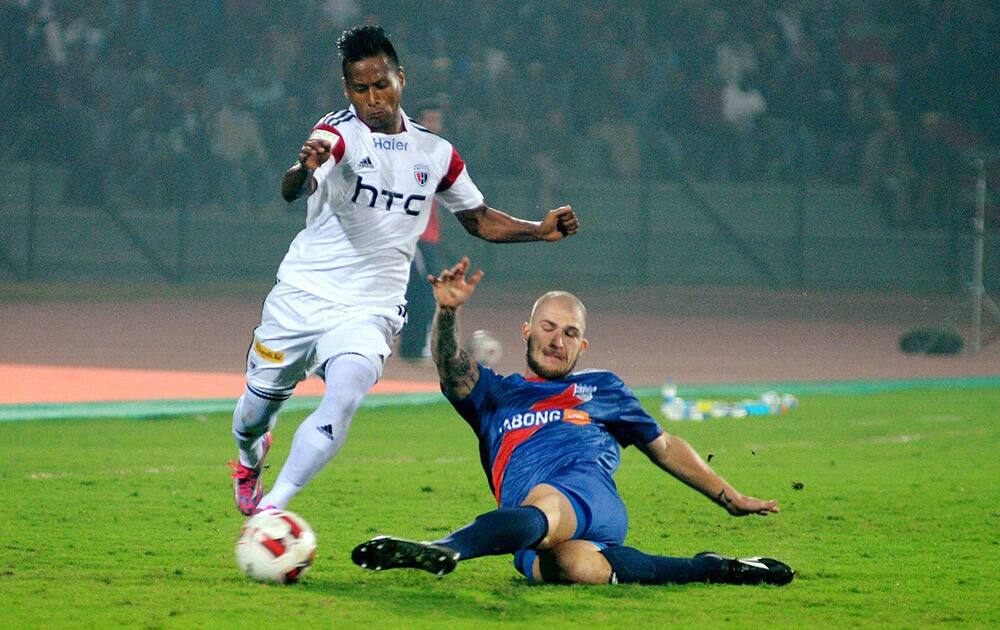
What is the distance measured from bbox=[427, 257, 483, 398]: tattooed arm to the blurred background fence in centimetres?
1739

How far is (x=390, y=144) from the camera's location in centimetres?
644

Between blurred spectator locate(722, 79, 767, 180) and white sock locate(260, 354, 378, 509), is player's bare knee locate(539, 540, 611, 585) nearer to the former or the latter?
white sock locate(260, 354, 378, 509)

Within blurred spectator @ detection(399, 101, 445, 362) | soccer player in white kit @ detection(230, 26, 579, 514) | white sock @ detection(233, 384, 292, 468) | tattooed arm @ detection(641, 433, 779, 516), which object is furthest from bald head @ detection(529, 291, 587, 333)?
blurred spectator @ detection(399, 101, 445, 362)

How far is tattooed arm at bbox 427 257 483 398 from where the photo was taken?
5430mm

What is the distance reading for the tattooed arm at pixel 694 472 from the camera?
5.63m

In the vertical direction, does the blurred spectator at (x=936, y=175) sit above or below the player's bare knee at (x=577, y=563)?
above

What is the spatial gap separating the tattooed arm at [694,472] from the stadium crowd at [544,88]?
58.5 feet

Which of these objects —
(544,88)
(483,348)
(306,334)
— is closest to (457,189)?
(306,334)

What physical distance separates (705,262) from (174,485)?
53.4 feet

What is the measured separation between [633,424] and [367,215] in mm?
1426

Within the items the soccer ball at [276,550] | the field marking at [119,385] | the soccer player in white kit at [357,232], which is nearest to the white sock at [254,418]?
the soccer player in white kit at [357,232]

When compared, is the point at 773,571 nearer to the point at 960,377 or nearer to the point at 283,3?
the point at 960,377

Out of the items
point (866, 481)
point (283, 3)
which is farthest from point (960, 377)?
point (283, 3)

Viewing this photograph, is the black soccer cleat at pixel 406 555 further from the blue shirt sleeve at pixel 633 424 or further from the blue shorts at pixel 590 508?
the blue shirt sleeve at pixel 633 424
